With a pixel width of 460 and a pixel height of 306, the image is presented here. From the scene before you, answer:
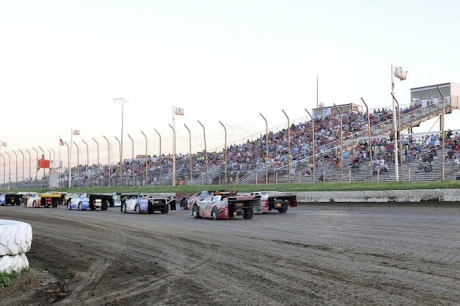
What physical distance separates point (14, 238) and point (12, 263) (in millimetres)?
358

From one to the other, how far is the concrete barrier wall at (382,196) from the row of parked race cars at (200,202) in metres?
3.83

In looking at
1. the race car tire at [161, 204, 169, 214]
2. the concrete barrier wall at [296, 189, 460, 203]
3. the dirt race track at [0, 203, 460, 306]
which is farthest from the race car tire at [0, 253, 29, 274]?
the concrete barrier wall at [296, 189, 460, 203]

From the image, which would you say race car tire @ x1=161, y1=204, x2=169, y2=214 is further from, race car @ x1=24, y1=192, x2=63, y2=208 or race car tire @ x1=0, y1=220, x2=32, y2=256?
race car tire @ x1=0, y1=220, x2=32, y2=256

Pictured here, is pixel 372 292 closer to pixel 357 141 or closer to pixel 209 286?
pixel 209 286

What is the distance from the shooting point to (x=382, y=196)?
972 inches

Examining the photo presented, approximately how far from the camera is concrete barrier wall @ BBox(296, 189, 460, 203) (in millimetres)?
22141

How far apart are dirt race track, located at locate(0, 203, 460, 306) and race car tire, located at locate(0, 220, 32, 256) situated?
56 centimetres

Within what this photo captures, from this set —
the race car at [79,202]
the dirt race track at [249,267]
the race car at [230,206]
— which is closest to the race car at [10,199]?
the race car at [79,202]

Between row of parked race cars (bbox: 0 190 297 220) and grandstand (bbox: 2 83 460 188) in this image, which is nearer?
row of parked race cars (bbox: 0 190 297 220)

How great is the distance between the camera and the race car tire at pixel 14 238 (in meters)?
7.14

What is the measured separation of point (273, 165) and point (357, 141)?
21.6ft

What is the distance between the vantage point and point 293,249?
34.4ft

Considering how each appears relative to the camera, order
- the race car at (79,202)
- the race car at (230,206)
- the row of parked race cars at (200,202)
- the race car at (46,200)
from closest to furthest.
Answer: the race car at (230,206) < the row of parked race cars at (200,202) < the race car at (79,202) < the race car at (46,200)

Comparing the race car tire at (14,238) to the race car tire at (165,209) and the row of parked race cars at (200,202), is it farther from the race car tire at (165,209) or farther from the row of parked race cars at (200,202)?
the race car tire at (165,209)
